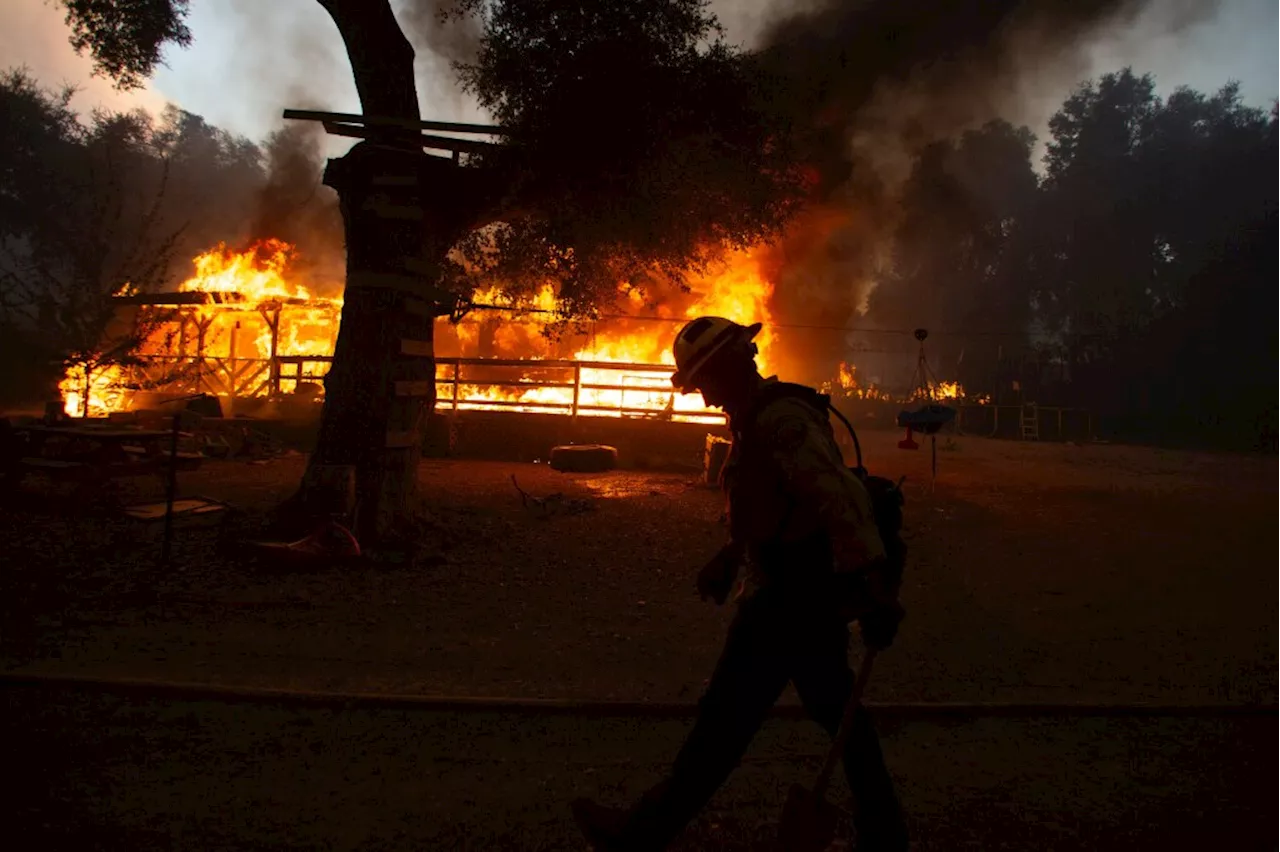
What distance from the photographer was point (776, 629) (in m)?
2.62

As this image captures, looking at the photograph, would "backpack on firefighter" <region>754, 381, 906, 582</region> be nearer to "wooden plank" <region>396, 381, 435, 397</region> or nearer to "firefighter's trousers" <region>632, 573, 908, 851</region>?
"firefighter's trousers" <region>632, 573, 908, 851</region>

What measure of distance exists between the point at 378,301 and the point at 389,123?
1778mm

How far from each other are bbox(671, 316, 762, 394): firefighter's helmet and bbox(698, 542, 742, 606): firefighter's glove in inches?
23.7

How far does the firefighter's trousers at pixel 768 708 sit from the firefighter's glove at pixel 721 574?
0.15 m

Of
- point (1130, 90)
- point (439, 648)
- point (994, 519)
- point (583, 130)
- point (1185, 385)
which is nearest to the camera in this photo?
point (439, 648)

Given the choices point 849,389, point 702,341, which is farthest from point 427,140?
point 849,389

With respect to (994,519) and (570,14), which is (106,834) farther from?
(994,519)

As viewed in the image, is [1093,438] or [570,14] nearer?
[570,14]

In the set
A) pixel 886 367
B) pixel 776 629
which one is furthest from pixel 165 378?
pixel 886 367

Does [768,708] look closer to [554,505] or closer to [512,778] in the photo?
[512,778]

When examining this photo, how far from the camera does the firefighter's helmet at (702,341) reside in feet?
9.44

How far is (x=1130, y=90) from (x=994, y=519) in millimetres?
63477

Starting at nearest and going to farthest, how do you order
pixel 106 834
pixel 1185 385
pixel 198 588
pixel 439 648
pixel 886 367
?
pixel 106 834, pixel 439 648, pixel 198 588, pixel 1185 385, pixel 886 367

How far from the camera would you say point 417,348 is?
320 inches
